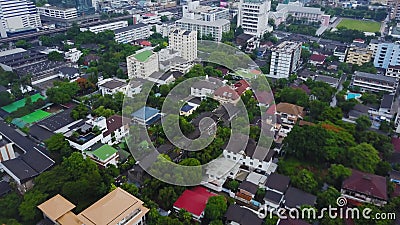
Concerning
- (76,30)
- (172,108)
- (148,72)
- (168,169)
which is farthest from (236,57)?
(76,30)

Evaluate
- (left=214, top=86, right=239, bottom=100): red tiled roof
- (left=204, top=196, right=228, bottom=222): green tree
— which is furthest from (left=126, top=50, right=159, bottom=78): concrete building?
(left=204, top=196, right=228, bottom=222): green tree

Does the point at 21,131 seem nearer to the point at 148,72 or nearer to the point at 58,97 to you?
the point at 58,97

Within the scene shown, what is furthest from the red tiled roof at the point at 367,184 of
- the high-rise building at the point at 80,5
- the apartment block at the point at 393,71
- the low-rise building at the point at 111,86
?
the high-rise building at the point at 80,5

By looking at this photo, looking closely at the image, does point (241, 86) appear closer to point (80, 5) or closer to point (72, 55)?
point (72, 55)

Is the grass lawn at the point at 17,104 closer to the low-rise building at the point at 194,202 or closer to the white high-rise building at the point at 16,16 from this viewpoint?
the low-rise building at the point at 194,202

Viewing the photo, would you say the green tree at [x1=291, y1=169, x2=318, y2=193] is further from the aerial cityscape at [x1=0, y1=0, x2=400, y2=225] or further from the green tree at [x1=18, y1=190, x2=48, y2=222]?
the green tree at [x1=18, y1=190, x2=48, y2=222]

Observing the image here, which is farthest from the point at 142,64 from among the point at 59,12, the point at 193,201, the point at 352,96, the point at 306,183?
the point at 59,12

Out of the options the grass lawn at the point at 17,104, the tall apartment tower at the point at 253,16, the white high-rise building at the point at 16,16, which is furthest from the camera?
the tall apartment tower at the point at 253,16
